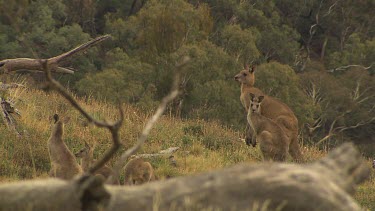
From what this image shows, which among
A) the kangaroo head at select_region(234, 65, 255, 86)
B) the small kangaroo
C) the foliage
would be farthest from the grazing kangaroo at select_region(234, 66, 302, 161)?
the foliage

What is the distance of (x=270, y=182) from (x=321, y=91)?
4166 centimetres

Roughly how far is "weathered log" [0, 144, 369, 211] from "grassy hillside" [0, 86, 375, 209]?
5.71 meters

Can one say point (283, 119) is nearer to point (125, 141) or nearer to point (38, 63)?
point (125, 141)

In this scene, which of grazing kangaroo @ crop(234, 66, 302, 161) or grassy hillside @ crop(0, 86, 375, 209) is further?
grazing kangaroo @ crop(234, 66, 302, 161)

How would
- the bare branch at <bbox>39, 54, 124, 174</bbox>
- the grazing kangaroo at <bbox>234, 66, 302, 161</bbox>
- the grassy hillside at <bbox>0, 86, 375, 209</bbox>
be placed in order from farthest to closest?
the grazing kangaroo at <bbox>234, 66, 302, 161</bbox>
the grassy hillside at <bbox>0, 86, 375, 209</bbox>
the bare branch at <bbox>39, 54, 124, 174</bbox>

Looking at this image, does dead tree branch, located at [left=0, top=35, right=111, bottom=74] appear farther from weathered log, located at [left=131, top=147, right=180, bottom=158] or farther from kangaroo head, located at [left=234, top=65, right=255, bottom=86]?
kangaroo head, located at [left=234, top=65, right=255, bottom=86]

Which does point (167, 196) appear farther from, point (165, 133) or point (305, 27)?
point (305, 27)

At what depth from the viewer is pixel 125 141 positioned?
1280 centimetres

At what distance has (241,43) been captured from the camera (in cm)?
3978

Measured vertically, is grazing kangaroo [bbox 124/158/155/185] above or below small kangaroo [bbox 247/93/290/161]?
above

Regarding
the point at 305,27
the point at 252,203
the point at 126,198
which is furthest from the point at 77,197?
the point at 305,27

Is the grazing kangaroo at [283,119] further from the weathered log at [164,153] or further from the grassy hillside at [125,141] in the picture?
the weathered log at [164,153]

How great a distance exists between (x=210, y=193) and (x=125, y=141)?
28.9 ft

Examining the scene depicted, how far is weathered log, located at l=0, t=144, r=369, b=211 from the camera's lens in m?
4.00
